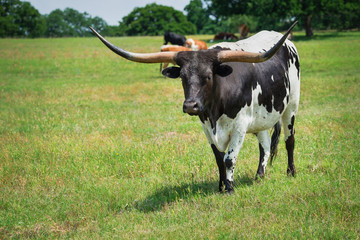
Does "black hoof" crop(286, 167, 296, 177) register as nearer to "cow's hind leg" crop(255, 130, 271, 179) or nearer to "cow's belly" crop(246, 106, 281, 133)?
"cow's hind leg" crop(255, 130, 271, 179)

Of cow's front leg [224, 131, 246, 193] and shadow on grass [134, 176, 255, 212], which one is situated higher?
cow's front leg [224, 131, 246, 193]

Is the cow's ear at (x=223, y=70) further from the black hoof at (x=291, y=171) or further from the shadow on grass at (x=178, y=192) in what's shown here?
the black hoof at (x=291, y=171)

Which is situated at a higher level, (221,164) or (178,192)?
(221,164)

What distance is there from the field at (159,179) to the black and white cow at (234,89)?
660mm

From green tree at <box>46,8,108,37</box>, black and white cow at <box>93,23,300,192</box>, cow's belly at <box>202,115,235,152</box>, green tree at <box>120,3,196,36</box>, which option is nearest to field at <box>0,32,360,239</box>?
black and white cow at <box>93,23,300,192</box>

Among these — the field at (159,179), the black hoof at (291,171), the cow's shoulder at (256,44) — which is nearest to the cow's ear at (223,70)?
the cow's shoulder at (256,44)

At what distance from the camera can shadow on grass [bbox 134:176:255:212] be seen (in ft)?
17.5

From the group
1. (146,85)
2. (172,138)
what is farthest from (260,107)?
(146,85)

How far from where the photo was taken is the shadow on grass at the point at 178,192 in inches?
211

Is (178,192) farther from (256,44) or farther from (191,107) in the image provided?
(256,44)

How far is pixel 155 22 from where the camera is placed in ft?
322

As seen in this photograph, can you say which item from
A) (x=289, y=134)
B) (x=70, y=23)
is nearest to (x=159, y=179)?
(x=289, y=134)

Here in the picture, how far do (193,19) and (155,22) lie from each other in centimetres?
1651

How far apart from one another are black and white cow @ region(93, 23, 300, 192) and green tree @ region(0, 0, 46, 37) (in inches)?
3859
